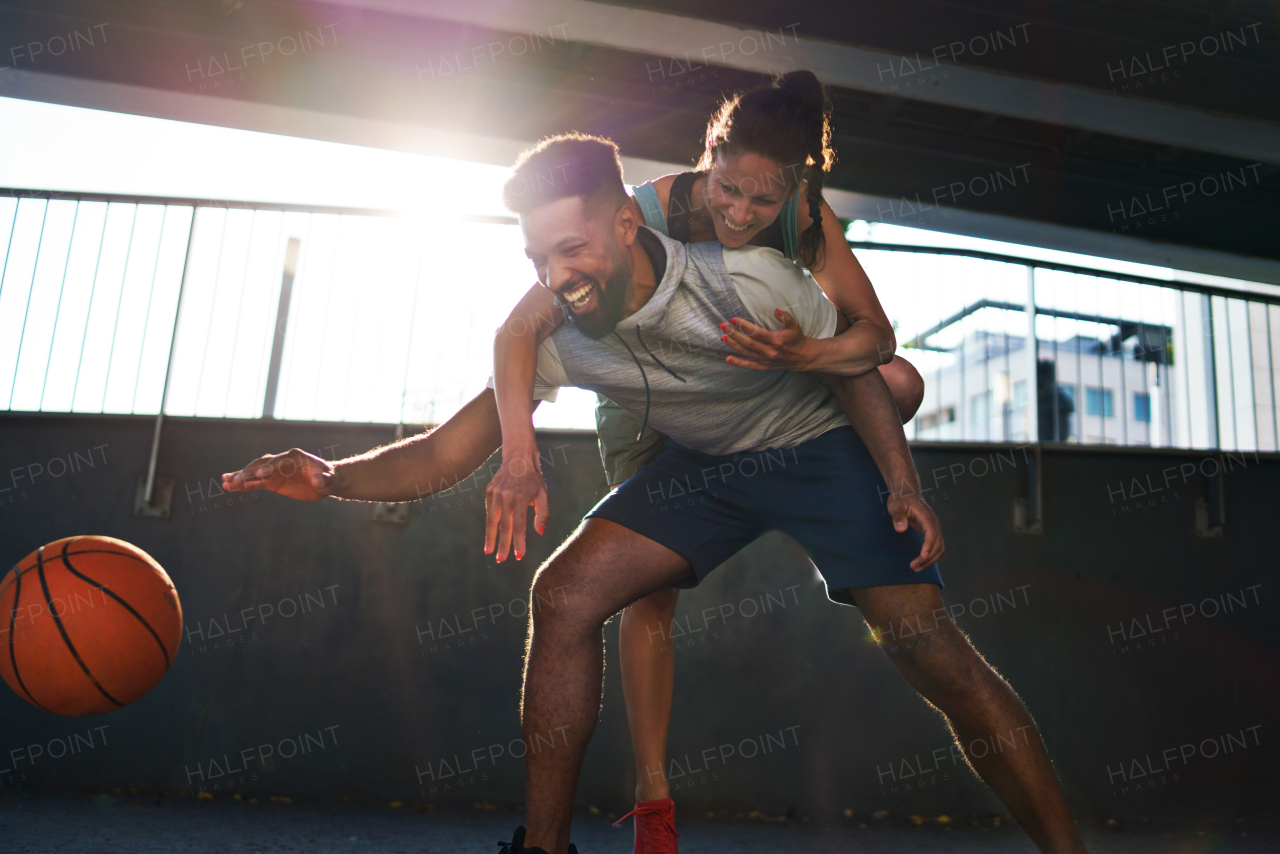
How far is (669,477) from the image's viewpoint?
6.70ft

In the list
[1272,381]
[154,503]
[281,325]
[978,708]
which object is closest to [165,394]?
[154,503]

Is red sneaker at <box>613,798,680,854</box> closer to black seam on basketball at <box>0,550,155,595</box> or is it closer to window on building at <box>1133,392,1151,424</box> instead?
black seam on basketball at <box>0,550,155,595</box>

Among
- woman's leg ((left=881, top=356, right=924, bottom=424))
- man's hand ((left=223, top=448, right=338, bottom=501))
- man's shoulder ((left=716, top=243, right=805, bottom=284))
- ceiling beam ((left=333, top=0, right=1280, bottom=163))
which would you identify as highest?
ceiling beam ((left=333, top=0, right=1280, bottom=163))

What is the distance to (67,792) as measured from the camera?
14.0ft

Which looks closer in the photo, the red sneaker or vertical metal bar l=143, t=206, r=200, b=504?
the red sneaker

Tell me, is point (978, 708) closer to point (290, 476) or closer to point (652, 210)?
point (652, 210)

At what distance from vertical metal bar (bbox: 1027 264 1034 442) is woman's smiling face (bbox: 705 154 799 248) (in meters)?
3.73

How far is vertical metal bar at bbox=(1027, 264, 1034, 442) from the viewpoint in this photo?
5.09 metres

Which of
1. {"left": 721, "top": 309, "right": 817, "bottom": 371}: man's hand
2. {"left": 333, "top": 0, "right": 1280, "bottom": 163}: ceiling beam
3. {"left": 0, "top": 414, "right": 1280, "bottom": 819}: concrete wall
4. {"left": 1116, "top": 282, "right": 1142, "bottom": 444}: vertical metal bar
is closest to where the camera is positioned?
{"left": 721, "top": 309, "right": 817, "bottom": 371}: man's hand

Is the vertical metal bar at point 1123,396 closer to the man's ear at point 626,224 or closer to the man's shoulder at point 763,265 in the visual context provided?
the man's shoulder at point 763,265

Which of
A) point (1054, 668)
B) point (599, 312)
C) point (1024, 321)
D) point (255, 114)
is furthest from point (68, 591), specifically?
point (1024, 321)

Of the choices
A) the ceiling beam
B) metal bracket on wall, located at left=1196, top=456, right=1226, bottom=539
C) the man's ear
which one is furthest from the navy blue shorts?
metal bracket on wall, located at left=1196, top=456, right=1226, bottom=539

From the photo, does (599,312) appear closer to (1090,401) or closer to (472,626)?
(472,626)

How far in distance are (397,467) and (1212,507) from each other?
5.06 meters
